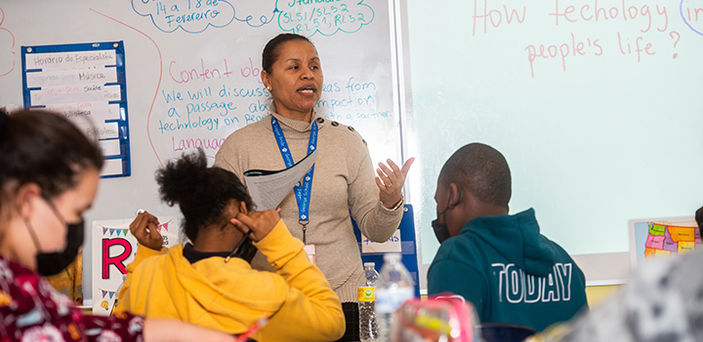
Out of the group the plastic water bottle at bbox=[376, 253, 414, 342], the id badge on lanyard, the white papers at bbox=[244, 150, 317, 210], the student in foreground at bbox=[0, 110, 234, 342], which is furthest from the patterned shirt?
the id badge on lanyard

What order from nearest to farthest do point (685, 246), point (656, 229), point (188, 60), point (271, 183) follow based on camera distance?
point (271, 183) < point (685, 246) < point (656, 229) < point (188, 60)

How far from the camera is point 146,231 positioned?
2.10m

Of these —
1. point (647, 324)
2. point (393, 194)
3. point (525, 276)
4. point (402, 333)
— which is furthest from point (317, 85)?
point (647, 324)

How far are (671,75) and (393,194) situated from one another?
6.21 ft

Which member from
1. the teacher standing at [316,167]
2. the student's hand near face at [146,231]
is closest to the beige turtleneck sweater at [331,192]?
the teacher standing at [316,167]

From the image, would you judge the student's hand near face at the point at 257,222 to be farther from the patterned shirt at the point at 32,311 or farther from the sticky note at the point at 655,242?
the sticky note at the point at 655,242

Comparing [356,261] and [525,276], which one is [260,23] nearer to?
[356,261]

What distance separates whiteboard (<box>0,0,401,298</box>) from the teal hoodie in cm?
172

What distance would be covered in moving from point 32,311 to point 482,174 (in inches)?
49.9

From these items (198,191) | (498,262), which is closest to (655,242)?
(498,262)

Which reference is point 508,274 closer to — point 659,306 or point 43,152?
point 659,306

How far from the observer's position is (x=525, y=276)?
1747 millimetres

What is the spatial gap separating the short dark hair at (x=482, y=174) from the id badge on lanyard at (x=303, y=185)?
0.69 m

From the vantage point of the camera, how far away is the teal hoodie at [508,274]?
5.50 feet
